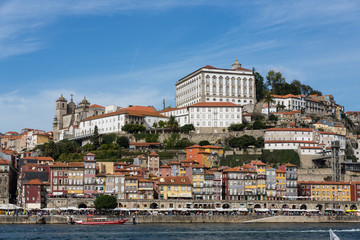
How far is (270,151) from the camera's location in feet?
282

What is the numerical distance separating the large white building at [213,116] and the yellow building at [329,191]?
25.8 m

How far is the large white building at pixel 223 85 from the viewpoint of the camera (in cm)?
10981

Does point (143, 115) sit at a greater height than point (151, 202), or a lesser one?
greater

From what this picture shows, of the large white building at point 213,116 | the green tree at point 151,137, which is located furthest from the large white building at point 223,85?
the green tree at point 151,137

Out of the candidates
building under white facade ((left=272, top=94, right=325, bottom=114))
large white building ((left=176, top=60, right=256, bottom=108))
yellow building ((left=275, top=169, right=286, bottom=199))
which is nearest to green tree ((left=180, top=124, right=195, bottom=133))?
large white building ((left=176, top=60, right=256, bottom=108))

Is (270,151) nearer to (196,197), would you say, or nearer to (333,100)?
(196,197)

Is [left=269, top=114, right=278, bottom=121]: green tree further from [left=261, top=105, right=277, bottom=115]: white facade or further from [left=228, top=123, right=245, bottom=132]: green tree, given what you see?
[left=228, top=123, right=245, bottom=132]: green tree

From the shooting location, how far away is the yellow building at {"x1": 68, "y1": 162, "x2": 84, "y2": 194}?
73.8 metres

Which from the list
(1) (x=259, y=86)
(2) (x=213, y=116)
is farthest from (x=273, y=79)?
(2) (x=213, y=116)

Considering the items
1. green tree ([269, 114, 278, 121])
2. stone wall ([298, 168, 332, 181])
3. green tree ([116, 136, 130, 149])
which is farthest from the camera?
green tree ([269, 114, 278, 121])

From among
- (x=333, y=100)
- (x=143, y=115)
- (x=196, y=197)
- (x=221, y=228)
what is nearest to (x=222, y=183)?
(x=196, y=197)

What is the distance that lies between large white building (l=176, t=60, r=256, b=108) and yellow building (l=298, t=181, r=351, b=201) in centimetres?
3696

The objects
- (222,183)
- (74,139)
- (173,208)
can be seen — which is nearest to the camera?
(173,208)

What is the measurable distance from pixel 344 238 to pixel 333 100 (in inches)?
2880
